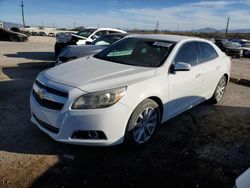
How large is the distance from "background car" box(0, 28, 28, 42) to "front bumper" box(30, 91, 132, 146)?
823 inches

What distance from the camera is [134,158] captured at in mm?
3545

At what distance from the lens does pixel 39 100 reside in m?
3.58

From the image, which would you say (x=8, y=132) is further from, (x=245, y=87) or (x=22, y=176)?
(x=245, y=87)

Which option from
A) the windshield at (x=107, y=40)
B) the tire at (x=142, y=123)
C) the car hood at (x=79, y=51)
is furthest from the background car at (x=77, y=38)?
the tire at (x=142, y=123)

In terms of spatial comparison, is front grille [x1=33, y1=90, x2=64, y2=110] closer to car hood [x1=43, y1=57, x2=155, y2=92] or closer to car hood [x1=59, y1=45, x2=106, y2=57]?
car hood [x1=43, y1=57, x2=155, y2=92]

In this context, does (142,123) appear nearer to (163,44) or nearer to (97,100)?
(97,100)

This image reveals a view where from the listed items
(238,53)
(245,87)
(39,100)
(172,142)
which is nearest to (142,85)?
(172,142)

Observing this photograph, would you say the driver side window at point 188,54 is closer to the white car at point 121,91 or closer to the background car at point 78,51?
the white car at point 121,91

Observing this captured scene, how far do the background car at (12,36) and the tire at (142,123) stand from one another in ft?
69.1

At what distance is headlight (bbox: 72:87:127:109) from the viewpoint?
3.19 meters

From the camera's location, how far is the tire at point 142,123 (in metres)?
3.50

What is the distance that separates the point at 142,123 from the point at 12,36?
869 inches

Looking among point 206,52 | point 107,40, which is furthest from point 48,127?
point 107,40

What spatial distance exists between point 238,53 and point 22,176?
20.3 m
